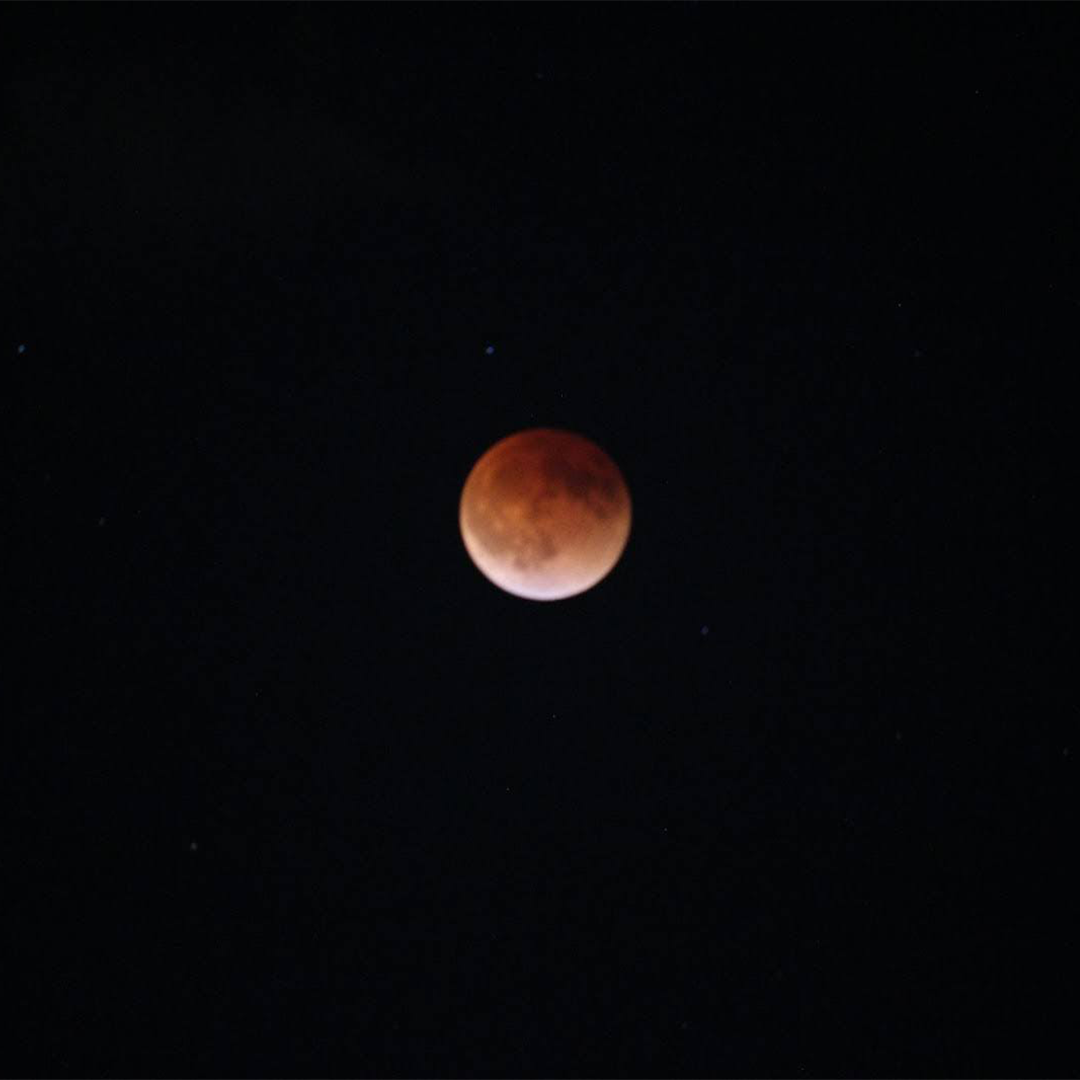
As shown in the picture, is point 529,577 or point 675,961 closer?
point 529,577

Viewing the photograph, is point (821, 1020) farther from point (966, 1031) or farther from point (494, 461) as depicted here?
point (494, 461)

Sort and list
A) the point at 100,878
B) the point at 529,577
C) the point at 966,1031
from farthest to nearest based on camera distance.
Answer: the point at 966,1031 → the point at 100,878 → the point at 529,577

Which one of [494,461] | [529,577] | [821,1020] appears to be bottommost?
[821,1020]

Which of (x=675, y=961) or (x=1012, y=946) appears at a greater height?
(x=1012, y=946)

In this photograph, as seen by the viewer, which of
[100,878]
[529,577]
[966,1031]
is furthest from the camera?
[966,1031]

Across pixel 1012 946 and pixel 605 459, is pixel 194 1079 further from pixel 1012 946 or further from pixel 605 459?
pixel 1012 946

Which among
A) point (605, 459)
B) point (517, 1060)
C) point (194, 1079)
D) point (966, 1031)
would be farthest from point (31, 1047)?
point (966, 1031)
